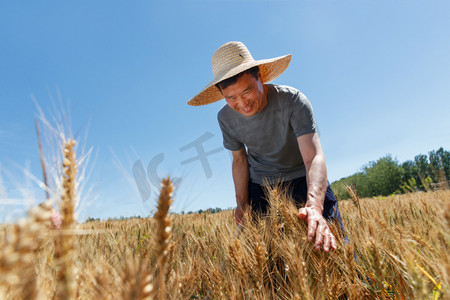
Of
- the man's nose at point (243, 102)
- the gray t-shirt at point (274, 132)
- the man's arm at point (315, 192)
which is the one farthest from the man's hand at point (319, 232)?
the man's nose at point (243, 102)

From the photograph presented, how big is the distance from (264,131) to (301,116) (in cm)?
44

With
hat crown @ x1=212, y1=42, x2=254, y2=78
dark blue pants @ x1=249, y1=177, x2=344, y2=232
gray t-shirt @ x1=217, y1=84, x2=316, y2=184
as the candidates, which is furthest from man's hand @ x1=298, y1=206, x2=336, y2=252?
hat crown @ x1=212, y1=42, x2=254, y2=78

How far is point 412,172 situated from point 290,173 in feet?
188

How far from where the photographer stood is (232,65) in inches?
95.4

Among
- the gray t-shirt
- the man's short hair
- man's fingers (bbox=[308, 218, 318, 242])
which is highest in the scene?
the man's short hair

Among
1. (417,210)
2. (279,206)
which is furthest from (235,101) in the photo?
(417,210)

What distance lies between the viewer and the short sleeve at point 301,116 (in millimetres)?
2255

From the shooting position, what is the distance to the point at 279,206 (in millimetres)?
1671

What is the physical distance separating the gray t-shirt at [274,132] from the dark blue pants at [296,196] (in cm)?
6

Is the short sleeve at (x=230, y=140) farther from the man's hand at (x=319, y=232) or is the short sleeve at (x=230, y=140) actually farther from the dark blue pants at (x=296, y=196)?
the man's hand at (x=319, y=232)

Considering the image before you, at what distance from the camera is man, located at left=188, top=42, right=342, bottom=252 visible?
7.16ft

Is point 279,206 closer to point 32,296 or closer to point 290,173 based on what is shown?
point 290,173

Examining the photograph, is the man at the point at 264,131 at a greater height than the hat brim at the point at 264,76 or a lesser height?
lesser

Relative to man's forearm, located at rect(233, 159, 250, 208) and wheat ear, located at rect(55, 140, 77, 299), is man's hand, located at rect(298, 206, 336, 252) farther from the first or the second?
man's forearm, located at rect(233, 159, 250, 208)
